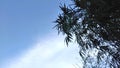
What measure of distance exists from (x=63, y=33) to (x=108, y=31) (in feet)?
8.83

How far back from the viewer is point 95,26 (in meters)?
14.5

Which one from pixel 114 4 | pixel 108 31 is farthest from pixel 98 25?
pixel 114 4

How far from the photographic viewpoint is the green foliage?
1346 cm

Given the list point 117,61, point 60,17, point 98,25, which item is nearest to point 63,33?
point 60,17

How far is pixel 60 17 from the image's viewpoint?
50.2 feet

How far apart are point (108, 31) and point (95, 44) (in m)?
1.85

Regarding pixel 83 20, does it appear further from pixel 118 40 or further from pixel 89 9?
pixel 118 40

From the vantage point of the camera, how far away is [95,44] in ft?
51.2

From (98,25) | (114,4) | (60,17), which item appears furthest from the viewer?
(60,17)

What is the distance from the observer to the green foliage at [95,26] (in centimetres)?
1346

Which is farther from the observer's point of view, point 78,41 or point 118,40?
point 78,41

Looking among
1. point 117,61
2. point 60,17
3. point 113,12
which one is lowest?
point 117,61

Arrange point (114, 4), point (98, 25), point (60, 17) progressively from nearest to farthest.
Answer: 1. point (114, 4)
2. point (98, 25)
3. point (60, 17)

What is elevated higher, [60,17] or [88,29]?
[60,17]
